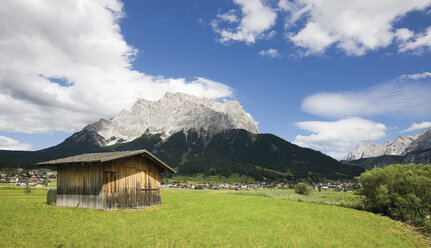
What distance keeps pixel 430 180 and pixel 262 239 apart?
35916 millimetres

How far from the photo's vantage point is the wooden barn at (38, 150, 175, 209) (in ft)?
99.1

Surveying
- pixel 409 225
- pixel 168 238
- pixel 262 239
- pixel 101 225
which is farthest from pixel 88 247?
pixel 409 225

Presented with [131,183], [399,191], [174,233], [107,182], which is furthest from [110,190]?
[399,191]

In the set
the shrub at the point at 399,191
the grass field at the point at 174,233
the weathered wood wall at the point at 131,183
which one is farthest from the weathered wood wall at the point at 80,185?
the shrub at the point at 399,191

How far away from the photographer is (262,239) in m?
18.4

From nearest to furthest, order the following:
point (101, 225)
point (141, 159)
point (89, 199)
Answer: point (101, 225) → point (89, 199) → point (141, 159)

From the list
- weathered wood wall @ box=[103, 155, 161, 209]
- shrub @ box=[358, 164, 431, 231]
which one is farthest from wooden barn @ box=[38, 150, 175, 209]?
shrub @ box=[358, 164, 431, 231]

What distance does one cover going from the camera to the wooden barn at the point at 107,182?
3022 centimetres

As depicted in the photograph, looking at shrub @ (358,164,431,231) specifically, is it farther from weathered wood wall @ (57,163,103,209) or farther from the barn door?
weathered wood wall @ (57,163,103,209)

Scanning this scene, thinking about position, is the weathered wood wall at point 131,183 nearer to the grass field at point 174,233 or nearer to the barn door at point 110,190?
the barn door at point 110,190

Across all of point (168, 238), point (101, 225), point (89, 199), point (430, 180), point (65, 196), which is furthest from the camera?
point (430, 180)

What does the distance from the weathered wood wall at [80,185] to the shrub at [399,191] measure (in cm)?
4125

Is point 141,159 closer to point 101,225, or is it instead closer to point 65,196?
point 65,196

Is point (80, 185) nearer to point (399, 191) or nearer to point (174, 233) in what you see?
point (174, 233)
